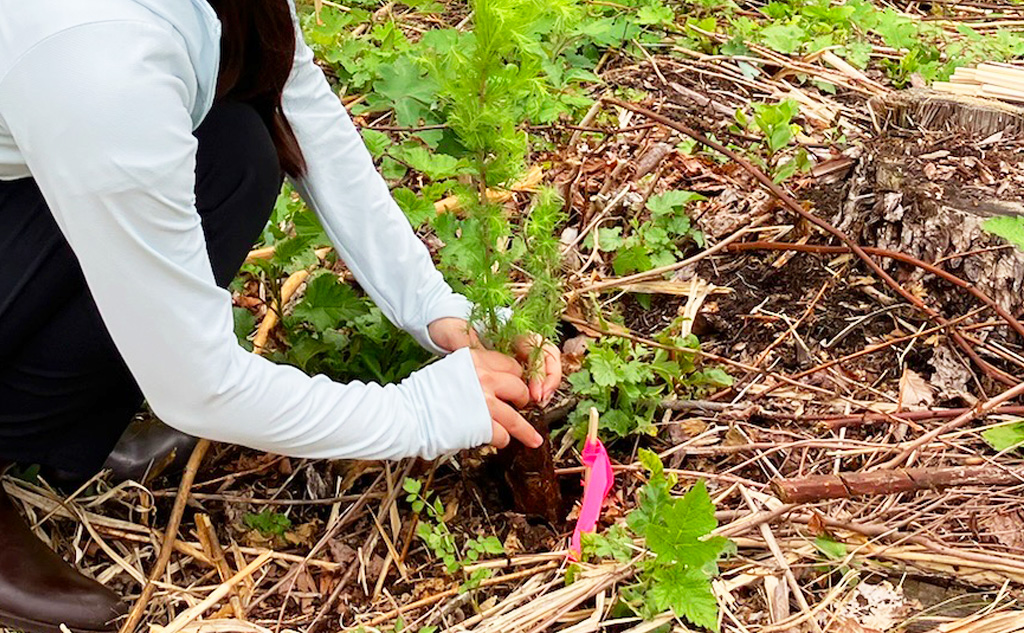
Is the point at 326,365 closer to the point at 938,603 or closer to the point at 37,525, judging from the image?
the point at 37,525

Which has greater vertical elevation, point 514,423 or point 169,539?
point 514,423

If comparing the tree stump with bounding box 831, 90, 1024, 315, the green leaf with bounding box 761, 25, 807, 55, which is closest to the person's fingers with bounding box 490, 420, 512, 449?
the tree stump with bounding box 831, 90, 1024, 315

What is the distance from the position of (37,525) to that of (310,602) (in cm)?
55

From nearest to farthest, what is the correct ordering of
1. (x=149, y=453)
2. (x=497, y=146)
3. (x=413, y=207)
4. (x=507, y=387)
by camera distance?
(x=497, y=146) < (x=507, y=387) < (x=149, y=453) < (x=413, y=207)

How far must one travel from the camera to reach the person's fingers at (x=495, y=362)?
58.9 inches

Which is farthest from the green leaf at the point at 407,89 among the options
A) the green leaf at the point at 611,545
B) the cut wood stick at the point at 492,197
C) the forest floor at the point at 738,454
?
the green leaf at the point at 611,545

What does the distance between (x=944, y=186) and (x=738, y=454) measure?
79 cm

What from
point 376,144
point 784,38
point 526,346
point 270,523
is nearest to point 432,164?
point 376,144

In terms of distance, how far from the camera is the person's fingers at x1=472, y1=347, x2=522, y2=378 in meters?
1.50

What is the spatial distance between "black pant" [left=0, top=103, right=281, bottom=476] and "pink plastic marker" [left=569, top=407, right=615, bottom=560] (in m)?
0.65

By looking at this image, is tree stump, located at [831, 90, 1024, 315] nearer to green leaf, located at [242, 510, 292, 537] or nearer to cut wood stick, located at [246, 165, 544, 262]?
cut wood stick, located at [246, 165, 544, 262]

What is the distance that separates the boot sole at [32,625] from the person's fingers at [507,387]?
0.75 meters

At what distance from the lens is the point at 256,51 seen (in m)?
1.43

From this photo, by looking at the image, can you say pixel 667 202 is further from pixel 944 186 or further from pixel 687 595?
pixel 687 595
